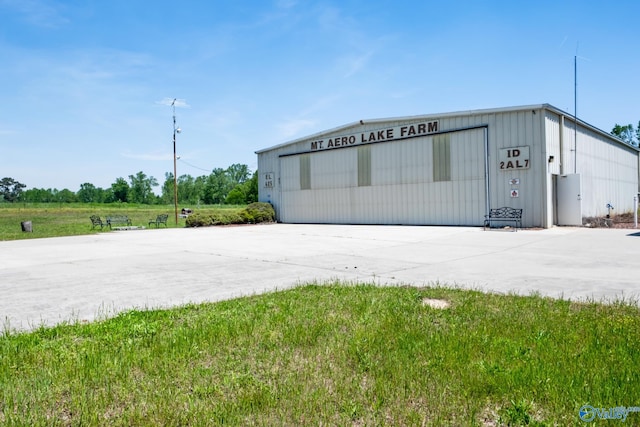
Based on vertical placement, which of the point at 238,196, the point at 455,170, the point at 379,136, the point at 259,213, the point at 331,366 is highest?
the point at 379,136

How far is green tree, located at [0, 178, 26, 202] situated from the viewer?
425 ft

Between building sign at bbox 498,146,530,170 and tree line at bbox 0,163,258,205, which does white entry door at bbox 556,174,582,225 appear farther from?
tree line at bbox 0,163,258,205

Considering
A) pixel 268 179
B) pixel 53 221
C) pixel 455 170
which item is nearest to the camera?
pixel 455 170

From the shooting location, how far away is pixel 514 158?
1884cm

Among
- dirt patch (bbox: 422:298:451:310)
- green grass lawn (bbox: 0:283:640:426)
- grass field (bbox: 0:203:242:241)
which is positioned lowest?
green grass lawn (bbox: 0:283:640:426)

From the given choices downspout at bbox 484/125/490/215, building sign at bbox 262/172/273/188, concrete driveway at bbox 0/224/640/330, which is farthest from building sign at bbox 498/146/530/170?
building sign at bbox 262/172/273/188

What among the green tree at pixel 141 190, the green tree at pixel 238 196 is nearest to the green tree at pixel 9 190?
the green tree at pixel 141 190

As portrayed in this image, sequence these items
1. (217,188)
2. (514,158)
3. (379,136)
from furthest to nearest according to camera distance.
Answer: (217,188)
(379,136)
(514,158)

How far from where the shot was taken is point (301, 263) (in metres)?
9.30

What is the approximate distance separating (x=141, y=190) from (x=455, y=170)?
394 ft

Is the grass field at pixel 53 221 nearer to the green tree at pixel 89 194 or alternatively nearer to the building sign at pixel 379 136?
the building sign at pixel 379 136

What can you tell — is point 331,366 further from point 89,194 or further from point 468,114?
point 89,194

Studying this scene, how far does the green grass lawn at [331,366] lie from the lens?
267 cm

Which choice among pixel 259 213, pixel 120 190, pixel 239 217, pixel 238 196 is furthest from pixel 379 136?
pixel 120 190
